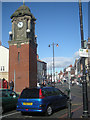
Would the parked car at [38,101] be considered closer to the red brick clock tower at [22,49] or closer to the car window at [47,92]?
the car window at [47,92]

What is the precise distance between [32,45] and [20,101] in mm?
24098

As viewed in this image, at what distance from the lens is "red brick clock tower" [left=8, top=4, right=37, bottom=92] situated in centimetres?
3101

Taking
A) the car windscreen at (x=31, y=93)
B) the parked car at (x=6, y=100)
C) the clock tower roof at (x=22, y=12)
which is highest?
the clock tower roof at (x=22, y=12)

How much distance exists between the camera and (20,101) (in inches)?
378

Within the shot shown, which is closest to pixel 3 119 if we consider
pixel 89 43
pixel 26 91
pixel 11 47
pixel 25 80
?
pixel 26 91

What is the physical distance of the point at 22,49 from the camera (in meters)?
31.7

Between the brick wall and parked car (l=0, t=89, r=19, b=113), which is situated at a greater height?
the brick wall

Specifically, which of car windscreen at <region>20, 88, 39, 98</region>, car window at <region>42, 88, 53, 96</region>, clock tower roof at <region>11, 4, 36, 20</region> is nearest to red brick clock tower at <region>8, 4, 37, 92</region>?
clock tower roof at <region>11, 4, 36, 20</region>

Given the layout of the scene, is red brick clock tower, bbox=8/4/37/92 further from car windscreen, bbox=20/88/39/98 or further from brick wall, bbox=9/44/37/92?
car windscreen, bbox=20/88/39/98

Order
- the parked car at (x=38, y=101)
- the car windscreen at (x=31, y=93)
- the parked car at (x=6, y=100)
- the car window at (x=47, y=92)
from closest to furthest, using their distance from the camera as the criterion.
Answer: the parked car at (x=38, y=101) < the car windscreen at (x=31, y=93) < the car window at (x=47, y=92) < the parked car at (x=6, y=100)

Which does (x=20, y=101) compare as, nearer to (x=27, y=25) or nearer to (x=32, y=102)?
(x=32, y=102)

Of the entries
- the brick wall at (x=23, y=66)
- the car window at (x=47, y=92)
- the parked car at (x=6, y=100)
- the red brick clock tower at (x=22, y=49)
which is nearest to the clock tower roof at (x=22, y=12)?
the red brick clock tower at (x=22, y=49)

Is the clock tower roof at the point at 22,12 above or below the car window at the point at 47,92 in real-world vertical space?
above

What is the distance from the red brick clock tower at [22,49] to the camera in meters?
31.0
